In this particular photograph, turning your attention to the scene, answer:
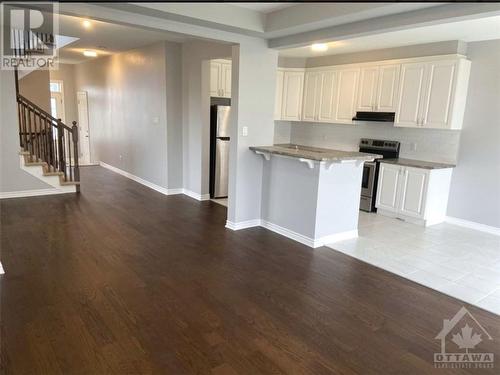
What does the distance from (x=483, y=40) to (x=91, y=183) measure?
7.13 metres

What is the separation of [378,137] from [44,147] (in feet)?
19.1

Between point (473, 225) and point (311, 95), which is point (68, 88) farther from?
point (473, 225)

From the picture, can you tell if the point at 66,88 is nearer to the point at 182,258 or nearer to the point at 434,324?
the point at 182,258

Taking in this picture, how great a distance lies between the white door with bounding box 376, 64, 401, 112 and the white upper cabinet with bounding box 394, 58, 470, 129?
4.2 inches

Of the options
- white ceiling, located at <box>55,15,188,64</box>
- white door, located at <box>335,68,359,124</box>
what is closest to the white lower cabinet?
white door, located at <box>335,68,359,124</box>

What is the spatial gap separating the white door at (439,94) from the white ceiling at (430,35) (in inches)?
14.5

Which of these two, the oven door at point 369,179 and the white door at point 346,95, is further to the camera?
the white door at point 346,95

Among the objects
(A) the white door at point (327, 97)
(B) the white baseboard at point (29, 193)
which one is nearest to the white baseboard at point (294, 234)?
(A) the white door at point (327, 97)

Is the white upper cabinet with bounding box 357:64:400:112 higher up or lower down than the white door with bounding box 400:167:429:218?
higher up

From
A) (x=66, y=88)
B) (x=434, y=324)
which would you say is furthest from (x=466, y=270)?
(x=66, y=88)

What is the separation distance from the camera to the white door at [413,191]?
16.8 ft

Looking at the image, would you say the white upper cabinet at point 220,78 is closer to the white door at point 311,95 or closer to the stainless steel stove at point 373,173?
the white door at point 311,95

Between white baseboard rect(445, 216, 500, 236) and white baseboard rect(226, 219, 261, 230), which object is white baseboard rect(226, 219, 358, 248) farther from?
white baseboard rect(445, 216, 500, 236)

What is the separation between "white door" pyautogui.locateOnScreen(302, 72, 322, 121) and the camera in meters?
6.73
